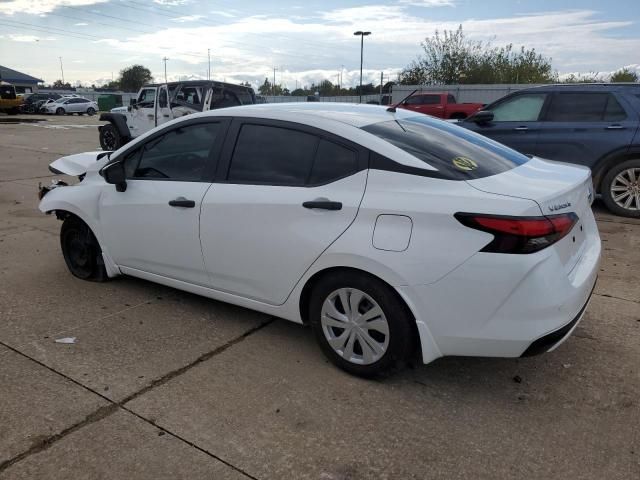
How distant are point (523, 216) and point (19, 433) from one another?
105 inches

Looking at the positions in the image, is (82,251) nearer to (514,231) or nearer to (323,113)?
(323,113)

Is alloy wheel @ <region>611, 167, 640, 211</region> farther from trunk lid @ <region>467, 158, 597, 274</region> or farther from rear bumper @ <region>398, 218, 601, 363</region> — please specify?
rear bumper @ <region>398, 218, 601, 363</region>

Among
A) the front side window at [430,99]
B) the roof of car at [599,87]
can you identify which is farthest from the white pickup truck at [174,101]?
the front side window at [430,99]

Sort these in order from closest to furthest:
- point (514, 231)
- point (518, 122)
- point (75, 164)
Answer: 1. point (514, 231)
2. point (75, 164)
3. point (518, 122)

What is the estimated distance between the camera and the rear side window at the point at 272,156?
10.5 ft

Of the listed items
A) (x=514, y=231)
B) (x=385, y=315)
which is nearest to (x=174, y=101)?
(x=385, y=315)

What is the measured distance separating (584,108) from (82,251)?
21.7ft

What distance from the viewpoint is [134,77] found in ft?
324

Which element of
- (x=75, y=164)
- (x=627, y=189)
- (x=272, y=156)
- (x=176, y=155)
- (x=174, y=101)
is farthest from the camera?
(x=174, y=101)

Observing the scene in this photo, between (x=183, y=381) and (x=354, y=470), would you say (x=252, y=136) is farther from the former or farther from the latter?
(x=354, y=470)

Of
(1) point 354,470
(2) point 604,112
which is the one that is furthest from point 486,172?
(2) point 604,112

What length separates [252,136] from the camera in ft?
11.4

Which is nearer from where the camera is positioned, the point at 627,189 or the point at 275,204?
the point at 275,204

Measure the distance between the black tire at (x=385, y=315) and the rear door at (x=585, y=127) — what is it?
551 centimetres
